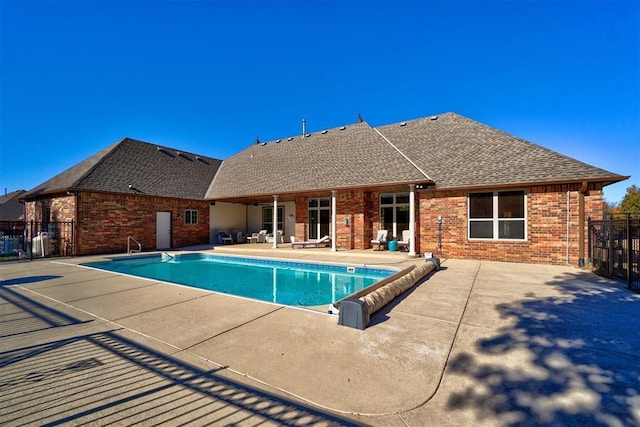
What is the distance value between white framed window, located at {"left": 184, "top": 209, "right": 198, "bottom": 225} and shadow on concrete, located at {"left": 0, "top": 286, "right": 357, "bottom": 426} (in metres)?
15.2

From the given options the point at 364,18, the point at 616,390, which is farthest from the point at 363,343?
the point at 364,18

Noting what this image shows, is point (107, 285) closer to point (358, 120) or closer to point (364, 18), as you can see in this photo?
point (364, 18)

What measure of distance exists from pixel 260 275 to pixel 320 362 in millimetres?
7273

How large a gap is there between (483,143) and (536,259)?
5.40 metres

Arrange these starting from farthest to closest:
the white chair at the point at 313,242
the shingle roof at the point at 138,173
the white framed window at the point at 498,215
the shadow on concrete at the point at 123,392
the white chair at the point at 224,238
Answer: the white chair at the point at 224,238 → the white chair at the point at 313,242 → the shingle roof at the point at 138,173 → the white framed window at the point at 498,215 → the shadow on concrete at the point at 123,392

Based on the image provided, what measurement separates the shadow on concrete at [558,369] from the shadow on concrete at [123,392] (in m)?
1.54

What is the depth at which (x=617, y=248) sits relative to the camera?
7449mm

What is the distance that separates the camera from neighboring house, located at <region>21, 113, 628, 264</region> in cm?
978

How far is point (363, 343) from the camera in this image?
3.78m

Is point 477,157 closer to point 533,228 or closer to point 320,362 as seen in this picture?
point 533,228

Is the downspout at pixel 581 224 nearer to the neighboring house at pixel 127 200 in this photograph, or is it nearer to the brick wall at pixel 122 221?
the neighboring house at pixel 127 200

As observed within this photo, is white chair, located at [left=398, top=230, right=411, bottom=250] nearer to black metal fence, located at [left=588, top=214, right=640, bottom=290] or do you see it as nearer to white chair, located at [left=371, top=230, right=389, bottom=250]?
white chair, located at [left=371, top=230, right=389, bottom=250]

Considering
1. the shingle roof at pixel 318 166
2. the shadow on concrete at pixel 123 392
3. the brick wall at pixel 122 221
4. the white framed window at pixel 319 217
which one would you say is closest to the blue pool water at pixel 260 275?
the brick wall at pixel 122 221

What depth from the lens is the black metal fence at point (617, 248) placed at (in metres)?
6.32
